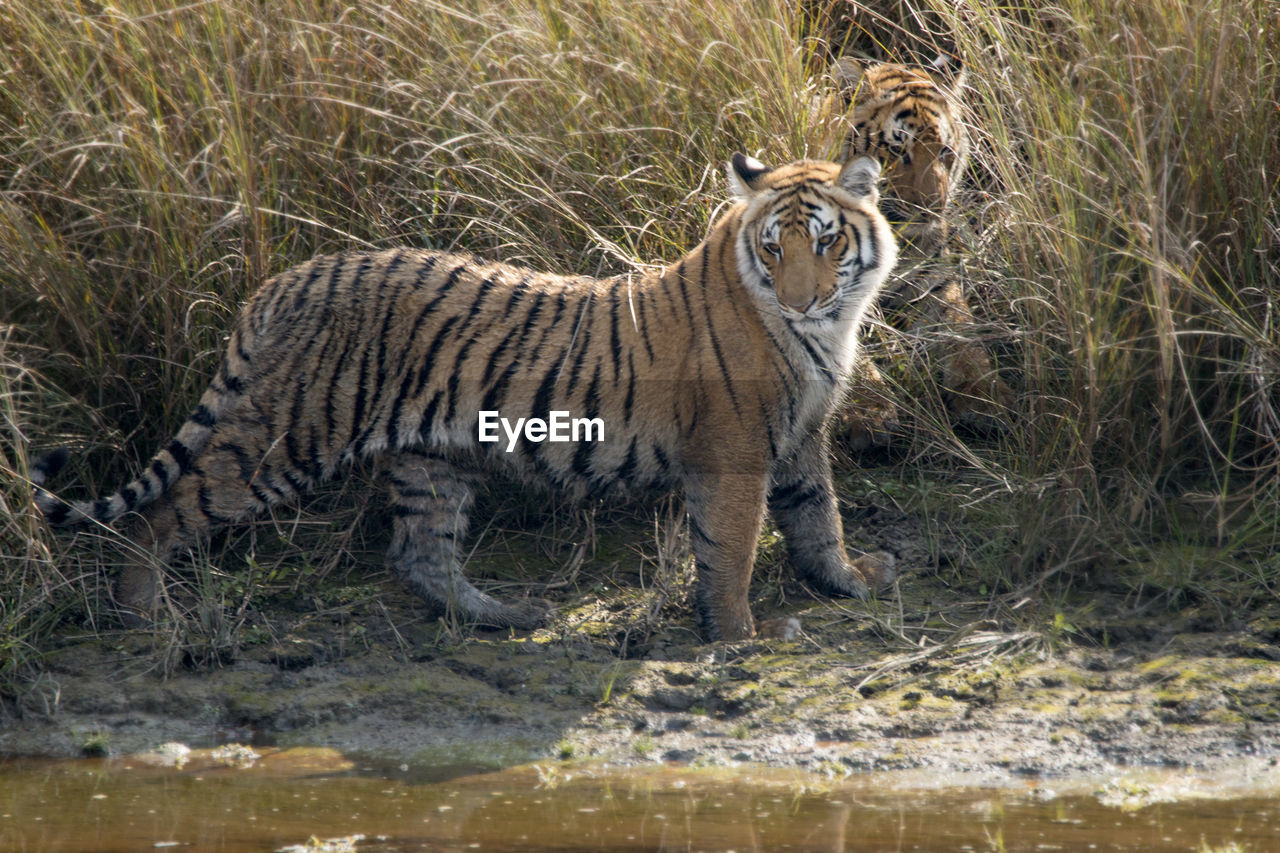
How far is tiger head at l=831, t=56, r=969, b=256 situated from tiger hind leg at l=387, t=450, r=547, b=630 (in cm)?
182

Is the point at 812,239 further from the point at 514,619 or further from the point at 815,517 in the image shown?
the point at 514,619

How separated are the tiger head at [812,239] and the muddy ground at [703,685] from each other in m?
0.90

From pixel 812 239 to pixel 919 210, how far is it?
989 mm

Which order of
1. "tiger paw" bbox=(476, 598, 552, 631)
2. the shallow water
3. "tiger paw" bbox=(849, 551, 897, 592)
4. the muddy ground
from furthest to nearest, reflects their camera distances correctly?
"tiger paw" bbox=(849, 551, 897, 592), "tiger paw" bbox=(476, 598, 552, 631), the muddy ground, the shallow water

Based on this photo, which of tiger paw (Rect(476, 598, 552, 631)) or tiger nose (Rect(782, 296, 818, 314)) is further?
tiger paw (Rect(476, 598, 552, 631))

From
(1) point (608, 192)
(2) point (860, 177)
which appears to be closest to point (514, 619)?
(1) point (608, 192)

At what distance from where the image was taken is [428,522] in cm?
466

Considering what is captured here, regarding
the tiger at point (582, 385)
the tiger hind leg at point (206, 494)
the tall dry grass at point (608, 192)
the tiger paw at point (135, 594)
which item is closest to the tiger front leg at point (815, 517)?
the tiger at point (582, 385)

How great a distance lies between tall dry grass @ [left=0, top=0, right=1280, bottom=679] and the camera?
4.38 meters

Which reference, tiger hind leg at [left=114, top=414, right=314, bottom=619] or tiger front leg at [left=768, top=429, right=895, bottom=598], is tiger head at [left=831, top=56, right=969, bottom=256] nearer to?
tiger front leg at [left=768, top=429, right=895, bottom=598]

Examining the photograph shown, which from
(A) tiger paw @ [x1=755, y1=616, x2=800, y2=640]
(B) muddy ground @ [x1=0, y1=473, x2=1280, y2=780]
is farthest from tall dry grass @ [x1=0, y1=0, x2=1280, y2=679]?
(A) tiger paw @ [x1=755, y1=616, x2=800, y2=640]

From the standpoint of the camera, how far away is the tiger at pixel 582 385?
14.0 ft

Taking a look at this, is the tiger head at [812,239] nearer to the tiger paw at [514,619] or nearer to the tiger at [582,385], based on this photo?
the tiger at [582,385]

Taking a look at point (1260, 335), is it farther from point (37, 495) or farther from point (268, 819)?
point (37, 495)
